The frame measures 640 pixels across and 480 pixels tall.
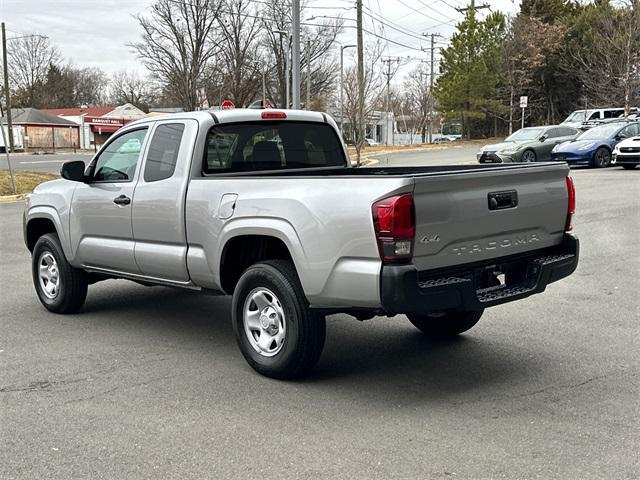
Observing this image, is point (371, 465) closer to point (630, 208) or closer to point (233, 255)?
point (233, 255)

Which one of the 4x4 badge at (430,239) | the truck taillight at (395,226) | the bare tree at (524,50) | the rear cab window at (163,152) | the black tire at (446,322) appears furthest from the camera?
the bare tree at (524,50)

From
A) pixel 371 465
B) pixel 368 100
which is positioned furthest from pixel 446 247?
pixel 368 100

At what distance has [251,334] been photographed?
5.34 m

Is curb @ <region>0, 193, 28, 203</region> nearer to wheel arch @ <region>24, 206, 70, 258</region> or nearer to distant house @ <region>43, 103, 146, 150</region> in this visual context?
wheel arch @ <region>24, 206, 70, 258</region>

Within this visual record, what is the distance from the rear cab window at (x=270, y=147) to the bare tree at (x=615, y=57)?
124ft

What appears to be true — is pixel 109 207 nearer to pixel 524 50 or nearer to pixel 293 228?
pixel 293 228

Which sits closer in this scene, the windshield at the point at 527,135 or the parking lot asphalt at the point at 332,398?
the parking lot asphalt at the point at 332,398

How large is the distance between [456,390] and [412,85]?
278 feet

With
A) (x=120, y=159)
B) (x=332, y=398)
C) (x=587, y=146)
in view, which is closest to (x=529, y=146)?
(x=587, y=146)

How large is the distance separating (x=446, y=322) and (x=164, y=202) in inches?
100

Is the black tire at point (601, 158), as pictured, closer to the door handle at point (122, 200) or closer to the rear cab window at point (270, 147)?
the rear cab window at point (270, 147)

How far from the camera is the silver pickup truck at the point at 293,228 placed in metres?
4.53

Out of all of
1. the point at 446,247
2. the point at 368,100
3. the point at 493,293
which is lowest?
the point at 493,293

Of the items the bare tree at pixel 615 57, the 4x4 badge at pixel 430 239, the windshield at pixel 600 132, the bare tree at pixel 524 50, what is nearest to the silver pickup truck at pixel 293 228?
the 4x4 badge at pixel 430 239
